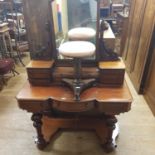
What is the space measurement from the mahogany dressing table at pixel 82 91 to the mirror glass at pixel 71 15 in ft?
0.09

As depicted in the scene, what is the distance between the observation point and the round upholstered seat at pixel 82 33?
5.13 feet

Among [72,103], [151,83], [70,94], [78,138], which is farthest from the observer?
[151,83]

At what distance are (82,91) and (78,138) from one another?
61 centimetres

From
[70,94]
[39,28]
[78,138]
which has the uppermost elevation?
[39,28]

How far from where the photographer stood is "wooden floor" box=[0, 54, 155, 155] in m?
1.72

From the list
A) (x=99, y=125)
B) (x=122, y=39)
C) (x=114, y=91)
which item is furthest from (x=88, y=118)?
(x=122, y=39)

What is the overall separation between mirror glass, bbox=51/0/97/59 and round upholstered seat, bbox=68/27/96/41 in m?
0.03

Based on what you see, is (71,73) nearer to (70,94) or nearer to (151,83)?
(70,94)

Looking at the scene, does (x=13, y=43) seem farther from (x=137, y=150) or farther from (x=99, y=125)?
(x=137, y=150)

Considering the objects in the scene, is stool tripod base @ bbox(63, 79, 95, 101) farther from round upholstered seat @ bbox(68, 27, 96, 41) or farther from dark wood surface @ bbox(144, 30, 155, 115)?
dark wood surface @ bbox(144, 30, 155, 115)

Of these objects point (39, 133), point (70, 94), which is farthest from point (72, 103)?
point (39, 133)

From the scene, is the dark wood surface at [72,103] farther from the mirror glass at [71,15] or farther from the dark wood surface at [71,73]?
the mirror glass at [71,15]

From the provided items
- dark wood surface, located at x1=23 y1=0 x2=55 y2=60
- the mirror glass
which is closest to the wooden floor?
dark wood surface, located at x1=23 y1=0 x2=55 y2=60

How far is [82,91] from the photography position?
1.54 meters
